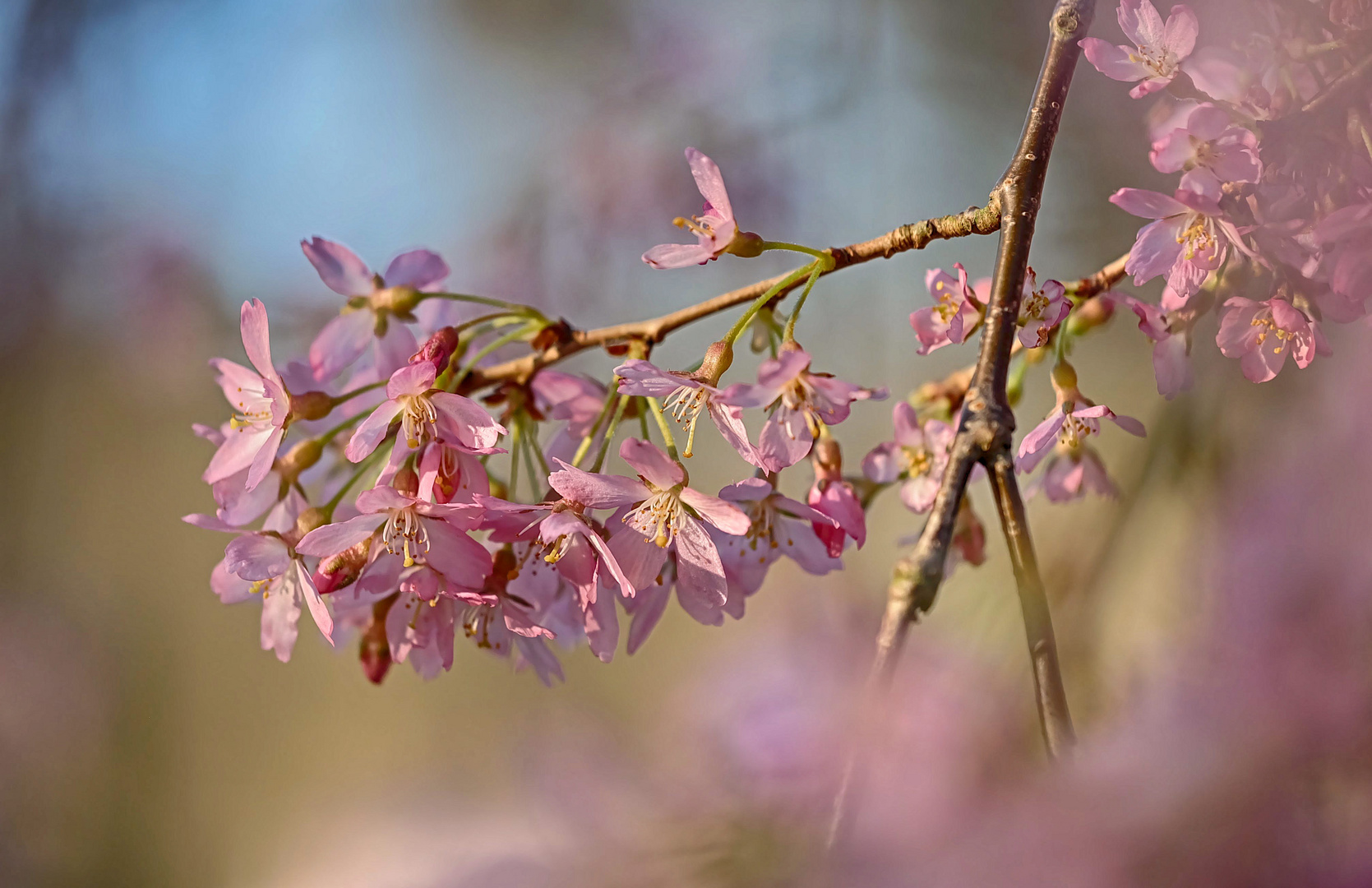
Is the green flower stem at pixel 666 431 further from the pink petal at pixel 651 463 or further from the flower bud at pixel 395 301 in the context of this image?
the flower bud at pixel 395 301

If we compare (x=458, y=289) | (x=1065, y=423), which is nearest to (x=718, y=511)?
(x=1065, y=423)

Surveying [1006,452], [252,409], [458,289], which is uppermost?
[458,289]

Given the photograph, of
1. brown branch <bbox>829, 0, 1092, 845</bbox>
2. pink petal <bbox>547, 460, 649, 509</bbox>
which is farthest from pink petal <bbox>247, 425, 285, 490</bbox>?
brown branch <bbox>829, 0, 1092, 845</bbox>

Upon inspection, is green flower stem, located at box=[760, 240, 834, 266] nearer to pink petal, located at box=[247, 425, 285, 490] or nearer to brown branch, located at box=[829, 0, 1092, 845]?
brown branch, located at box=[829, 0, 1092, 845]

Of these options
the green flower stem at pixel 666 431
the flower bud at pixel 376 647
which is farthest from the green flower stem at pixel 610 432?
the flower bud at pixel 376 647

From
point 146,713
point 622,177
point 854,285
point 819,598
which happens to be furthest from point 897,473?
point 146,713

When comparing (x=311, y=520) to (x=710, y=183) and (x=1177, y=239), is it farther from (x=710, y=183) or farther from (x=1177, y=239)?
(x=1177, y=239)
